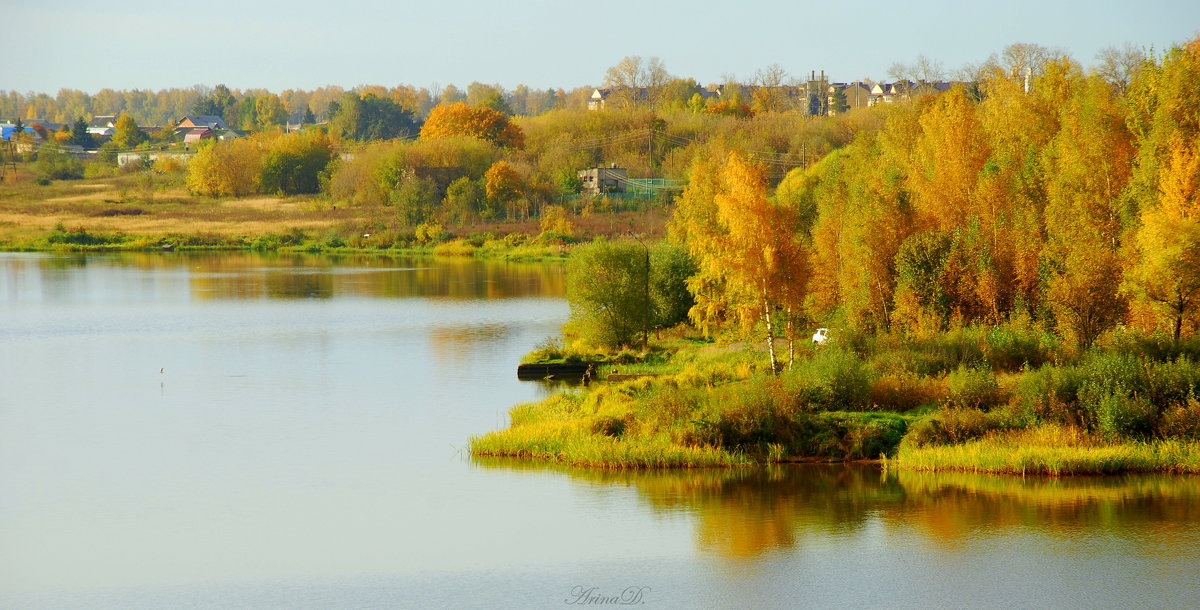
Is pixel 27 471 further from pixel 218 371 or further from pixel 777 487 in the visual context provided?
pixel 777 487

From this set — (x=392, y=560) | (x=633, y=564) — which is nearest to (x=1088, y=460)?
(x=633, y=564)

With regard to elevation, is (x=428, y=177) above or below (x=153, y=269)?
above

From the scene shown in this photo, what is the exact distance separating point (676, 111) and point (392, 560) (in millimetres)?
105424

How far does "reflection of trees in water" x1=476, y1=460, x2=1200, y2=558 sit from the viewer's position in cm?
2039

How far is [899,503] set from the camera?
73.0 ft

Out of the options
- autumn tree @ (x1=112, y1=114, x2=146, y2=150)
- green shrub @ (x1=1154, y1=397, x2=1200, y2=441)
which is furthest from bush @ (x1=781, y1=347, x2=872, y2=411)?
autumn tree @ (x1=112, y1=114, x2=146, y2=150)

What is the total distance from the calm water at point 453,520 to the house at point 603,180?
217 ft

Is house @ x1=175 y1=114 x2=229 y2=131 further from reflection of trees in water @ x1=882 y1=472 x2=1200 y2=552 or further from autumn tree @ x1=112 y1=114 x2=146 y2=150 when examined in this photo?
reflection of trees in water @ x1=882 y1=472 x2=1200 y2=552

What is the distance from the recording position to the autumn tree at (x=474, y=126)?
371 feet

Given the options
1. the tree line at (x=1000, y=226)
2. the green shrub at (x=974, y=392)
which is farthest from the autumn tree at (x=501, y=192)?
the green shrub at (x=974, y=392)

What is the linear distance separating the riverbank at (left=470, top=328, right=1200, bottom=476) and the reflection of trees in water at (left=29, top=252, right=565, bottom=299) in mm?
34551

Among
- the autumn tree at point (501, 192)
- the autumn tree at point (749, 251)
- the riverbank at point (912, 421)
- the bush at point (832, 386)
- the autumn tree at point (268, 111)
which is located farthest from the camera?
the autumn tree at point (268, 111)

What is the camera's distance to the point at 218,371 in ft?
125

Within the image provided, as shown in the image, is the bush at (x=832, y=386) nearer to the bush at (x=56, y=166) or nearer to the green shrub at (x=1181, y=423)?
the green shrub at (x=1181, y=423)
